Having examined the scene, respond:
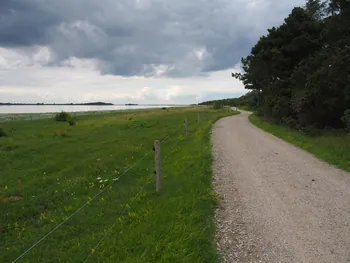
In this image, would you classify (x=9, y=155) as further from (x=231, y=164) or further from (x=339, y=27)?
(x=339, y=27)

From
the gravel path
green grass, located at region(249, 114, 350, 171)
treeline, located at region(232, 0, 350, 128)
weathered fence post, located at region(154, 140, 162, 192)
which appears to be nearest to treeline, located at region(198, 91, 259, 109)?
treeline, located at region(232, 0, 350, 128)

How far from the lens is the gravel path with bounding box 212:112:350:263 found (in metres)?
4.72

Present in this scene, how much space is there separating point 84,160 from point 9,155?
20.2 ft

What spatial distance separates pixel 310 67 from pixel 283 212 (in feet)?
49.6

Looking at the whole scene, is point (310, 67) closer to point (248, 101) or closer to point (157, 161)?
point (157, 161)

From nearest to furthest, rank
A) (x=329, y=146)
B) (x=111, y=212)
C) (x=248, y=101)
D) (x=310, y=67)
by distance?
(x=111, y=212), (x=329, y=146), (x=310, y=67), (x=248, y=101)

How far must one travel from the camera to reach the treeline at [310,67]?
598 inches

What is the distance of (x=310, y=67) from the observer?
18359mm

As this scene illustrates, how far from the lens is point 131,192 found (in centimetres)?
953

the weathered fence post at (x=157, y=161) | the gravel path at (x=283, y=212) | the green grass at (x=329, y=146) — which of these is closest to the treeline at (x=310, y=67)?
the green grass at (x=329, y=146)

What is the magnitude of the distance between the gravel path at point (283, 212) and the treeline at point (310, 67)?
6.43 metres

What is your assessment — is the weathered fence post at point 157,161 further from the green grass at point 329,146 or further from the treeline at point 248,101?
the treeline at point 248,101

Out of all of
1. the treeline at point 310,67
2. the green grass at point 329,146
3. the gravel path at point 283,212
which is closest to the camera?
the gravel path at point 283,212

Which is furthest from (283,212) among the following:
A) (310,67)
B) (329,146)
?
(310,67)
